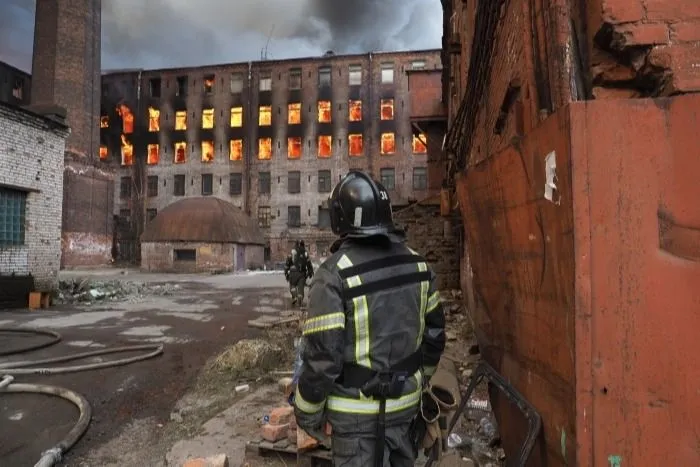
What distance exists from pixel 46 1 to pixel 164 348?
116 feet

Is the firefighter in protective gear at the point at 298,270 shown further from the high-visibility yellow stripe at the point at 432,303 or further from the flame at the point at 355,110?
the flame at the point at 355,110

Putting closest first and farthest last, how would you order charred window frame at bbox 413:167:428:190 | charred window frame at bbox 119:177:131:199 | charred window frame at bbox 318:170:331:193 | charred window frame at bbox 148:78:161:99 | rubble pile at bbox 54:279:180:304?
1. rubble pile at bbox 54:279:180:304
2. charred window frame at bbox 413:167:428:190
3. charred window frame at bbox 318:170:331:193
4. charred window frame at bbox 119:177:131:199
5. charred window frame at bbox 148:78:161:99

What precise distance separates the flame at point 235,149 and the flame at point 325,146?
751cm

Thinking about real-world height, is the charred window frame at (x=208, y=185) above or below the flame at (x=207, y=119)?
below

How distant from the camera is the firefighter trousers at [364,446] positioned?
2.10 meters

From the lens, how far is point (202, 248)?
29.2 meters

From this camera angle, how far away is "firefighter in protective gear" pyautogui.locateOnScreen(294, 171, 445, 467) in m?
2.06

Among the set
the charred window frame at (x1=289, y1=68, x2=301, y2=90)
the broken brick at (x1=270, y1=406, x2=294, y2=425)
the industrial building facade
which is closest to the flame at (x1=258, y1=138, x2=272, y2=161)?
the industrial building facade

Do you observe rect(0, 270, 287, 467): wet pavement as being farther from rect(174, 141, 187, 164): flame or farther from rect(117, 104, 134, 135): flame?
rect(117, 104, 134, 135): flame

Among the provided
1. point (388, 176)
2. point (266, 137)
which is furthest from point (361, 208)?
point (266, 137)

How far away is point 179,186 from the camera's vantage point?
134 feet

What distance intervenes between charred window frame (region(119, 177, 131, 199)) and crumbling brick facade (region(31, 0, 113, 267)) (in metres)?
8.94

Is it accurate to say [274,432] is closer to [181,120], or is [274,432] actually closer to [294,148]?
[294,148]

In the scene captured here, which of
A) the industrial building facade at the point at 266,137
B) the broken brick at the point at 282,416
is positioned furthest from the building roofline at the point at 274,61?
the broken brick at the point at 282,416
